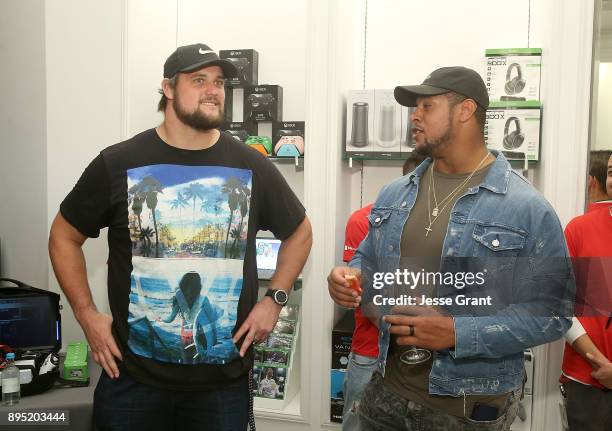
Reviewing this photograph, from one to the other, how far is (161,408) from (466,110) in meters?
1.33

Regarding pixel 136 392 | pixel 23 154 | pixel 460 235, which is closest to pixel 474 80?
pixel 460 235

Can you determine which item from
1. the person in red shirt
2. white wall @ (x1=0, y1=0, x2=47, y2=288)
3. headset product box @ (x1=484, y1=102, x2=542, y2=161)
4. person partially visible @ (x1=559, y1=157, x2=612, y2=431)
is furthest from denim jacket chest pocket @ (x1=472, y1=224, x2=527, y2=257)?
white wall @ (x1=0, y1=0, x2=47, y2=288)

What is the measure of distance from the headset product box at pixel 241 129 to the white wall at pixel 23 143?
1.03 m

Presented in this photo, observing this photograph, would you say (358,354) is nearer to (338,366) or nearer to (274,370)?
(338,366)

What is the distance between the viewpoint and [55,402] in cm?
244

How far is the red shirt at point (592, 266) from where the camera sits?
190cm

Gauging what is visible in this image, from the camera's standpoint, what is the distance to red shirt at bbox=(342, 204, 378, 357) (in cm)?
235

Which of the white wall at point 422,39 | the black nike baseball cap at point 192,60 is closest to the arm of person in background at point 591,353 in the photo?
the white wall at point 422,39

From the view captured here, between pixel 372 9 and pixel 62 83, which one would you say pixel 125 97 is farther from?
pixel 372 9

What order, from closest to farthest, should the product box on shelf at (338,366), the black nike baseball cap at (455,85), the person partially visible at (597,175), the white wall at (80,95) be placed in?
the black nike baseball cap at (455,85) < the person partially visible at (597,175) < the product box on shelf at (338,366) < the white wall at (80,95)

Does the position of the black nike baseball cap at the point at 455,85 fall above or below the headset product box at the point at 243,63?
below

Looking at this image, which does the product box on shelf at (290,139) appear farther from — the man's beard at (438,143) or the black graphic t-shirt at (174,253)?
the man's beard at (438,143)

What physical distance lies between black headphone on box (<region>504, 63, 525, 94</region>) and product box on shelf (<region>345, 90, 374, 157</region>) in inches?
26.3

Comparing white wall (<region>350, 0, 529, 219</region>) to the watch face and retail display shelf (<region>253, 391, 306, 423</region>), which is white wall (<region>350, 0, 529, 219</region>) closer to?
retail display shelf (<region>253, 391, 306, 423</region>)
